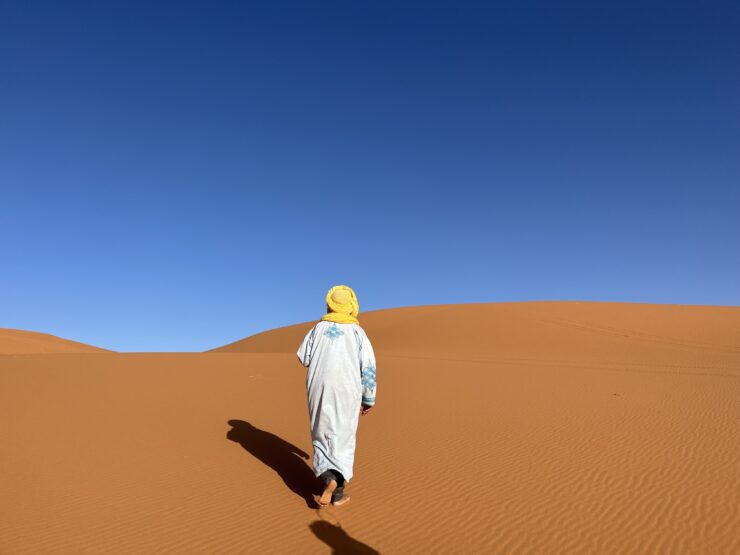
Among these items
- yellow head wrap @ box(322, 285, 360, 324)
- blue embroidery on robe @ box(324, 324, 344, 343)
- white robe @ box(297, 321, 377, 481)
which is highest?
yellow head wrap @ box(322, 285, 360, 324)

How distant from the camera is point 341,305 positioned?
5.12 metres

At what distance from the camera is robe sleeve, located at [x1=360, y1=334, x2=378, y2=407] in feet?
16.2

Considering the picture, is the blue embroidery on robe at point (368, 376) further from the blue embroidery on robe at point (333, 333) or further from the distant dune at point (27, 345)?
the distant dune at point (27, 345)

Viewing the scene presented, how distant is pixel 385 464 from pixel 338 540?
2201 millimetres

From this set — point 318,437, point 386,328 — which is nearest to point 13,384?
point 318,437

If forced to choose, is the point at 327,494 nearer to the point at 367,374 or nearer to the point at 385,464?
the point at 367,374

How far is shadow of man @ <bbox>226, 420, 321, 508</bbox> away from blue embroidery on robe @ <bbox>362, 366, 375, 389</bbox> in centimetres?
127

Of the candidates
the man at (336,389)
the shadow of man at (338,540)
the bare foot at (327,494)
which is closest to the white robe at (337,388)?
the man at (336,389)

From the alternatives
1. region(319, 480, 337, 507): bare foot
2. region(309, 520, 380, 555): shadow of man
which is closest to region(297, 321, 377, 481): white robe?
region(319, 480, 337, 507): bare foot

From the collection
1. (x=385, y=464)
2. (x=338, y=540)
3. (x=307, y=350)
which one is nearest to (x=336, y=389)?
(x=307, y=350)

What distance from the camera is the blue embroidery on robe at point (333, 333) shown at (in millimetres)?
4965

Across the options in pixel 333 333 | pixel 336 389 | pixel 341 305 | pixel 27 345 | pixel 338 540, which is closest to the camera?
pixel 338 540

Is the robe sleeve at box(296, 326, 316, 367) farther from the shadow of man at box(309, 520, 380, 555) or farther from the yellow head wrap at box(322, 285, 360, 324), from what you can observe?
the shadow of man at box(309, 520, 380, 555)

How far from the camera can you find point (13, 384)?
1060cm
